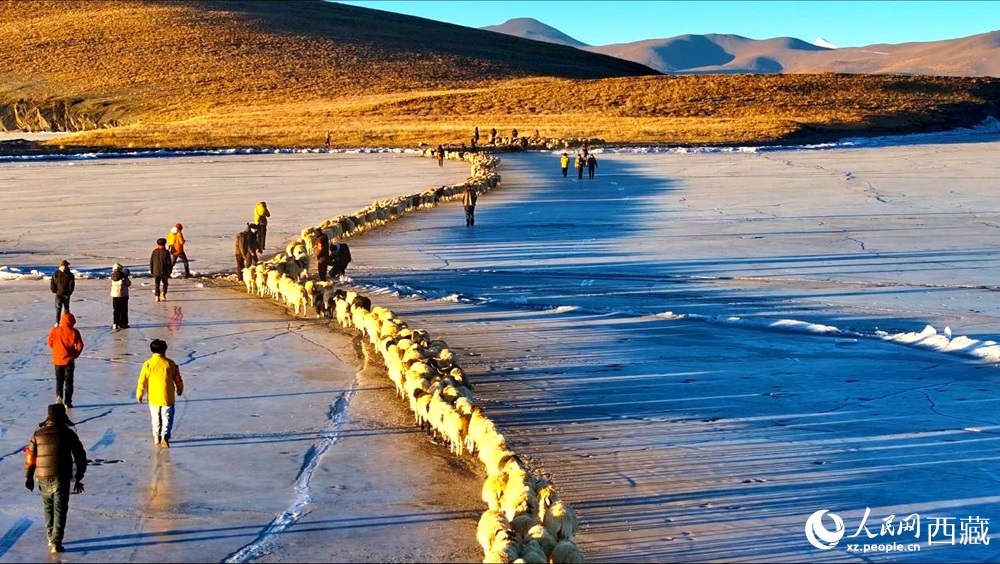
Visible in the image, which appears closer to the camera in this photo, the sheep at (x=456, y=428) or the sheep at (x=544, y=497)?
the sheep at (x=544, y=497)

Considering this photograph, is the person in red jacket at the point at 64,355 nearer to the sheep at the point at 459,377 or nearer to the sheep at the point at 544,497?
the sheep at the point at 459,377

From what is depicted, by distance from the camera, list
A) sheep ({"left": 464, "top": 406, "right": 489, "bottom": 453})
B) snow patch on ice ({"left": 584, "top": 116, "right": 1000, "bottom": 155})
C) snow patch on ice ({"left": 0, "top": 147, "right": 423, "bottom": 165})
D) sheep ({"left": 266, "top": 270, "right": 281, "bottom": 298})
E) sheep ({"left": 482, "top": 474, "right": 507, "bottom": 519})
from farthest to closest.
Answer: snow patch on ice ({"left": 0, "top": 147, "right": 423, "bottom": 165}), snow patch on ice ({"left": 584, "top": 116, "right": 1000, "bottom": 155}), sheep ({"left": 266, "top": 270, "right": 281, "bottom": 298}), sheep ({"left": 464, "top": 406, "right": 489, "bottom": 453}), sheep ({"left": 482, "top": 474, "right": 507, "bottom": 519})

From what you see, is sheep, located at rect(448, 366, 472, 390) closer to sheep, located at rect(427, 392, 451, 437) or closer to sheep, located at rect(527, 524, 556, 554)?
sheep, located at rect(427, 392, 451, 437)

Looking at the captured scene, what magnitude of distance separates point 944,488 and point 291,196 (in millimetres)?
28861

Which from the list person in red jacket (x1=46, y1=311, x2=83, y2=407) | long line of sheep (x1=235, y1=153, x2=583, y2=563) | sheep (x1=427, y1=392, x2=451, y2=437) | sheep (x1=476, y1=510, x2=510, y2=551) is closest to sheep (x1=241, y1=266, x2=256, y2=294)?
long line of sheep (x1=235, y1=153, x2=583, y2=563)

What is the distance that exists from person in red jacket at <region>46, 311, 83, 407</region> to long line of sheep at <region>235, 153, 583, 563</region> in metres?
3.13

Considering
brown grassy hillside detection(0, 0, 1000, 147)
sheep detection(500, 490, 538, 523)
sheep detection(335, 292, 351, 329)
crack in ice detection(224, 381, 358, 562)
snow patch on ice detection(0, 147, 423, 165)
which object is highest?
brown grassy hillside detection(0, 0, 1000, 147)

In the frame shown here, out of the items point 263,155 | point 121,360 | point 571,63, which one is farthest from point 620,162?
point 571,63

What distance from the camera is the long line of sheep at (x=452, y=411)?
27.8ft

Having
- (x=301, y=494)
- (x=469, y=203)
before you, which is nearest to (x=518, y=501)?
(x=301, y=494)

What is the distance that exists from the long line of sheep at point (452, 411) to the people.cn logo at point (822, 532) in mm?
→ 1653

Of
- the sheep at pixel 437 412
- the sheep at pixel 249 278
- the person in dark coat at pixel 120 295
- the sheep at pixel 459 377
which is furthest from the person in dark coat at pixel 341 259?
the sheep at pixel 437 412

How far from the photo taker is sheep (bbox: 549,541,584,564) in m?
8.27

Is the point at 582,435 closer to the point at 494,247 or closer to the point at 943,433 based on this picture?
the point at 943,433
